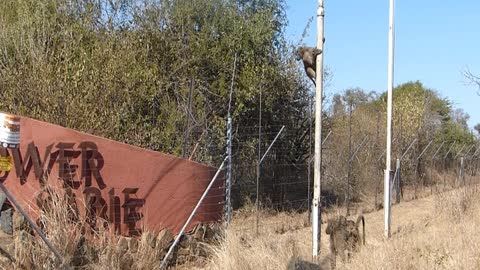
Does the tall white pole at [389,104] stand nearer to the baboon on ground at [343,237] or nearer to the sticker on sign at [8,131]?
the baboon on ground at [343,237]

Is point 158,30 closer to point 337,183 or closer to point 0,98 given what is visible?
point 0,98

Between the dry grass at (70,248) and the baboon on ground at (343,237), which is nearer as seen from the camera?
the dry grass at (70,248)

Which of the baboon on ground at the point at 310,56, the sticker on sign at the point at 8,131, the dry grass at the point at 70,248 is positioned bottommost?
the dry grass at the point at 70,248

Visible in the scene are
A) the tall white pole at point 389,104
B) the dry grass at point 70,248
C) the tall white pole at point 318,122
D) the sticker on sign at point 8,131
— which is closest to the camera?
the sticker on sign at point 8,131

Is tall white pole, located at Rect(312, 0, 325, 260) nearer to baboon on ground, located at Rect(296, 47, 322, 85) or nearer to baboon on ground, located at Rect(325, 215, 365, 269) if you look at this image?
baboon on ground, located at Rect(296, 47, 322, 85)

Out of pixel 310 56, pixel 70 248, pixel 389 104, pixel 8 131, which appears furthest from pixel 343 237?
pixel 389 104

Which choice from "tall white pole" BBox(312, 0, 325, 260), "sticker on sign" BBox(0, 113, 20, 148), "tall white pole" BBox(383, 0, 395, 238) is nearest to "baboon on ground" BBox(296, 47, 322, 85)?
"tall white pole" BBox(312, 0, 325, 260)

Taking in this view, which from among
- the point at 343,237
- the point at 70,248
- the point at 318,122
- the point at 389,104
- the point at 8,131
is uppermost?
the point at 389,104

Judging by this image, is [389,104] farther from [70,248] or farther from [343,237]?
[70,248]

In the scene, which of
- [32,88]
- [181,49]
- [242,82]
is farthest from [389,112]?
[32,88]

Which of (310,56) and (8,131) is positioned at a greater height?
(310,56)

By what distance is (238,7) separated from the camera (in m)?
19.1

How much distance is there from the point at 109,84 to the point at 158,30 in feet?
13.4

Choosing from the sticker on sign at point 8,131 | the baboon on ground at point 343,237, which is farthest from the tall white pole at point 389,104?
the sticker on sign at point 8,131
